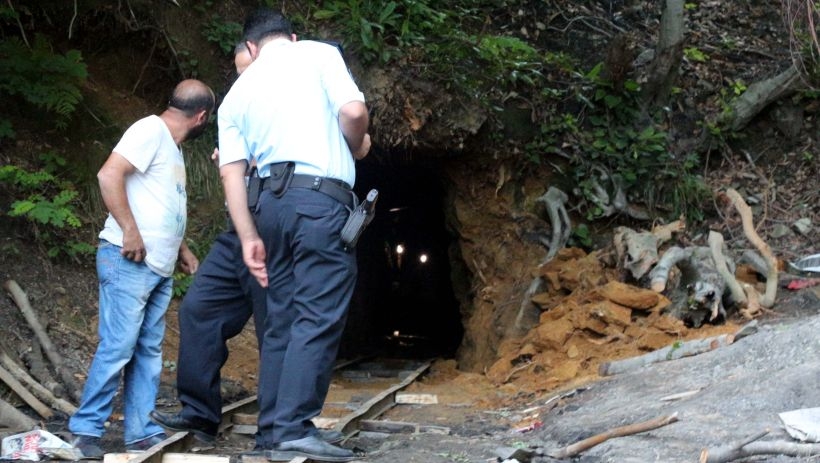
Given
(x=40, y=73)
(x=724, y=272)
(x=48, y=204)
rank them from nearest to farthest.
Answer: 1. (x=48, y=204)
2. (x=40, y=73)
3. (x=724, y=272)

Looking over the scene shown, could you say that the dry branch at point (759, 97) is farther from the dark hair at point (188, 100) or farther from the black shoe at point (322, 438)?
the black shoe at point (322, 438)

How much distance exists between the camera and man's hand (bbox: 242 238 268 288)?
13.4 feet

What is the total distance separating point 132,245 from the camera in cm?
445

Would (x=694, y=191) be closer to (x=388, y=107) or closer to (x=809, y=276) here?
(x=809, y=276)

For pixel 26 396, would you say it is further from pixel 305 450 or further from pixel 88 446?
pixel 305 450

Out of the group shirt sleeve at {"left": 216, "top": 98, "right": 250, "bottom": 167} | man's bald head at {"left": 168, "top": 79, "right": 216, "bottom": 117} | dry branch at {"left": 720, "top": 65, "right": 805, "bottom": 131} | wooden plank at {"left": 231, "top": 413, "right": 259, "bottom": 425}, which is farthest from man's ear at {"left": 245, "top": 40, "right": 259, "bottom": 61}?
dry branch at {"left": 720, "top": 65, "right": 805, "bottom": 131}

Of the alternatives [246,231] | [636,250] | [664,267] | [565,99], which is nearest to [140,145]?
[246,231]

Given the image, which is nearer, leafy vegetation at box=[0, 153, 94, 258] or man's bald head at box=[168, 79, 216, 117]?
man's bald head at box=[168, 79, 216, 117]

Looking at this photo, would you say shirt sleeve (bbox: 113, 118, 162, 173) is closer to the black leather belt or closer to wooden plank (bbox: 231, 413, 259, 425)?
the black leather belt

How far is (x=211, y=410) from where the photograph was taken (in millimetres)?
4566

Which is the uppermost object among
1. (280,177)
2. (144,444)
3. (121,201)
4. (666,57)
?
(666,57)

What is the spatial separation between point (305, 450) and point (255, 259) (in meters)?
0.90

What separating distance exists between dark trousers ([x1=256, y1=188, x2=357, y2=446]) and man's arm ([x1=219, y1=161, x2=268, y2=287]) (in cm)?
4

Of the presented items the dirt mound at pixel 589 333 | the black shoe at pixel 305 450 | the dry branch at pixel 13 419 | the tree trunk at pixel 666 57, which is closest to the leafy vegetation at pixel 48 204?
the dry branch at pixel 13 419
